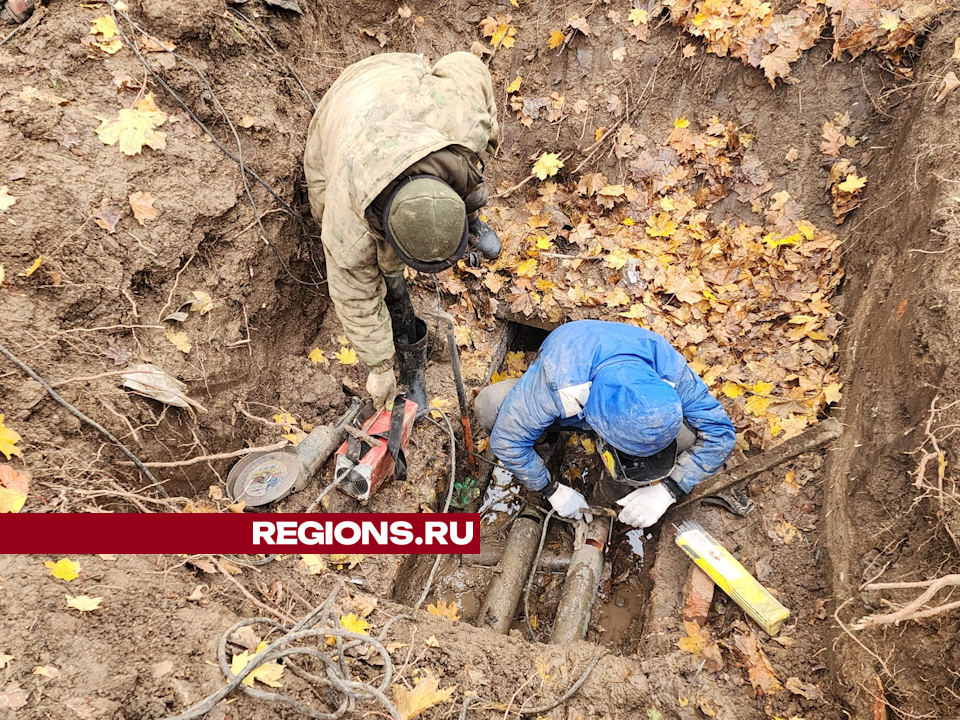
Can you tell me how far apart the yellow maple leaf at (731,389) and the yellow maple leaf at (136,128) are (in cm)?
406

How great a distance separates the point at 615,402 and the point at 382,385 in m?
1.42

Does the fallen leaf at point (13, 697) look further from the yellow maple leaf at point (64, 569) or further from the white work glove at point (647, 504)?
the white work glove at point (647, 504)

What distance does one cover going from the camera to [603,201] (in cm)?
470

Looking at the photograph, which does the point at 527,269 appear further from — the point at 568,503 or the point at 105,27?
the point at 105,27

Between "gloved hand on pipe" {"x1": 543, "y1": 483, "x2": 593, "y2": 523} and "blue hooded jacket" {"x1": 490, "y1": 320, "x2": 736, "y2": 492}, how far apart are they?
0.17 meters

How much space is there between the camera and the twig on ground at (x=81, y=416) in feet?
8.18

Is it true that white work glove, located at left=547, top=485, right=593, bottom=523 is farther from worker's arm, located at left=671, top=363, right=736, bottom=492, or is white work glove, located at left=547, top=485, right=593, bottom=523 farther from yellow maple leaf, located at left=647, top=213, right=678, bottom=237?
yellow maple leaf, located at left=647, top=213, right=678, bottom=237

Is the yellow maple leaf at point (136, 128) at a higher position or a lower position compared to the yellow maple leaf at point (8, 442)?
higher

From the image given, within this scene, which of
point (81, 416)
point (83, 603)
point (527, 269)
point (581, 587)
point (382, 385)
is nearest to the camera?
point (83, 603)

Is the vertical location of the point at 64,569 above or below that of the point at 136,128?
below

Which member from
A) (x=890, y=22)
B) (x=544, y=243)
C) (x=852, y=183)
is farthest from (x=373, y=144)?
(x=890, y=22)

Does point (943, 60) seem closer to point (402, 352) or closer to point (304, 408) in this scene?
point (402, 352)

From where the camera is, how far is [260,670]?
2.32 meters

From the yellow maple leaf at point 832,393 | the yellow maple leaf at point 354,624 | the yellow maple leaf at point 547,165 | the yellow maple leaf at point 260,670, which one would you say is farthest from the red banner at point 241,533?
the yellow maple leaf at point 547,165
